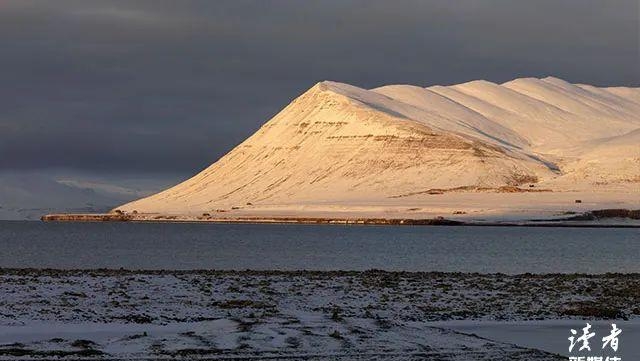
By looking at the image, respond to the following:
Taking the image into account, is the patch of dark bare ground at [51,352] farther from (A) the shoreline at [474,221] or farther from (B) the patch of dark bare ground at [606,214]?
(B) the patch of dark bare ground at [606,214]

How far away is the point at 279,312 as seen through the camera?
28.2 m

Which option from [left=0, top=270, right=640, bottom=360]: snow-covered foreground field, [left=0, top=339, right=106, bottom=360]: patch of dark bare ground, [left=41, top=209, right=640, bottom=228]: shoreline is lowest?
[left=0, top=339, right=106, bottom=360]: patch of dark bare ground

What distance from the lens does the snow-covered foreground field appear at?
22609 millimetres

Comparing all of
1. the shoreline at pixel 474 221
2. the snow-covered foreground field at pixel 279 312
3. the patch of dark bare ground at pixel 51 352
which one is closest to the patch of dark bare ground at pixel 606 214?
the shoreline at pixel 474 221

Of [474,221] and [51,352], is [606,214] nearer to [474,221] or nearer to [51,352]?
[474,221]

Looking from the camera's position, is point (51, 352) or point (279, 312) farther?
point (279, 312)

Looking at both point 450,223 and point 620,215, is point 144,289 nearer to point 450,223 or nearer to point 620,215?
point 450,223

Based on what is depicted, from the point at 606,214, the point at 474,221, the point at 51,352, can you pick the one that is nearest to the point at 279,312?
the point at 51,352

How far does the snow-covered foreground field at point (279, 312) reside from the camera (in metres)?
22.6

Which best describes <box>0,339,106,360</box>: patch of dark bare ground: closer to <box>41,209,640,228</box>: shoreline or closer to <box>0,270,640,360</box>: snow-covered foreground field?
<box>0,270,640,360</box>: snow-covered foreground field


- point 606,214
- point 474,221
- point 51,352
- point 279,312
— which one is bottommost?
point 51,352

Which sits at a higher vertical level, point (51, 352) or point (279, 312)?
point (279, 312)

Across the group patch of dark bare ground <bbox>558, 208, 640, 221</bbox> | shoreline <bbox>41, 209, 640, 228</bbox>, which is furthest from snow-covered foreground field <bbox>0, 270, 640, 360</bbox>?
patch of dark bare ground <bbox>558, 208, 640, 221</bbox>

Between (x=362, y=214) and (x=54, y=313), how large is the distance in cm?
15395
